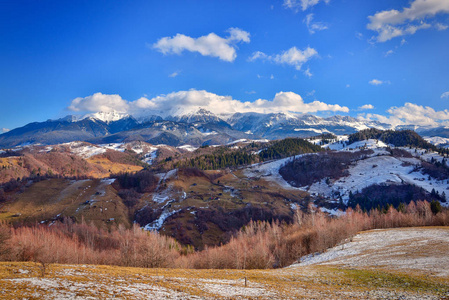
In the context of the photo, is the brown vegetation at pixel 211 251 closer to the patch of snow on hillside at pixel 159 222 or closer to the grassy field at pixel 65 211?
the patch of snow on hillside at pixel 159 222

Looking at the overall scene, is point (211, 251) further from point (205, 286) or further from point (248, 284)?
point (205, 286)

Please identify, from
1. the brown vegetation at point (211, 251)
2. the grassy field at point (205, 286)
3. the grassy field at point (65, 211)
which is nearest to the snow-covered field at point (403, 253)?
the grassy field at point (205, 286)

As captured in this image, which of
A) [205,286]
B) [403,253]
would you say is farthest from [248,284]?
[403,253]

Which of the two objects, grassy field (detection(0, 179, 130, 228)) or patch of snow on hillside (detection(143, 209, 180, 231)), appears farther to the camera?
patch of snow on hillside (detection(143, 209, 180, 231))

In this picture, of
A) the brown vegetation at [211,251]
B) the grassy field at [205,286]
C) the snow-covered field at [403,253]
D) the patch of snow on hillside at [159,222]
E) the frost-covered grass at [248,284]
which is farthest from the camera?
the patch of snow on hillside at [159,222]

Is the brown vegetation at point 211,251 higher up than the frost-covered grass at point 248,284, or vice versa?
the frost-covered grass at point 248,284

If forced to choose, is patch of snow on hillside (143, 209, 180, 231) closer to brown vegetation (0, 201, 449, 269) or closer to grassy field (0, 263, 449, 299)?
brown vegetation (0, 201, 449, 269)

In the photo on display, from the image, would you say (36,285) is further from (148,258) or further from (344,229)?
(344,229)

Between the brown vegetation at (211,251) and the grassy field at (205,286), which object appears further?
the brown vegetation at (211,251)

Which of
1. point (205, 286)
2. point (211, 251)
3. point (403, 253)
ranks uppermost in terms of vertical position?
point (205, 286)

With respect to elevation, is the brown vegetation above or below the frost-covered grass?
below

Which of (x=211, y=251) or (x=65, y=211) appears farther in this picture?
(x=65, y=211)

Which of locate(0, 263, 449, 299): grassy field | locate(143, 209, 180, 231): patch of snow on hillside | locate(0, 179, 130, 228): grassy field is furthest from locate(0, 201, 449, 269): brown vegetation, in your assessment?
locate(0, 179, 130, 228): grassy field

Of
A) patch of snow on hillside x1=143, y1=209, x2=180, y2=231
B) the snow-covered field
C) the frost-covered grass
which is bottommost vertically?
patch of snow on hillside x1=143, y1=209, x2=180, y2=231
